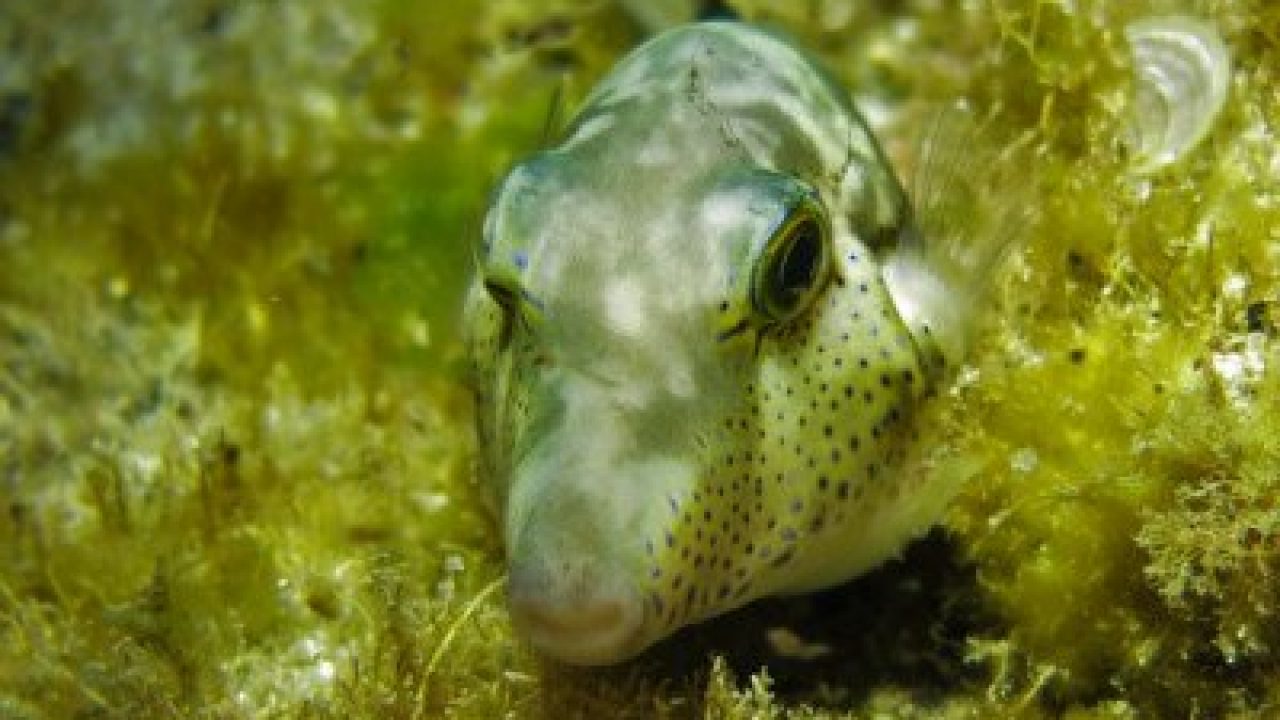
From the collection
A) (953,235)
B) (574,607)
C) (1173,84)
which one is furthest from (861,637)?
(1173,84)

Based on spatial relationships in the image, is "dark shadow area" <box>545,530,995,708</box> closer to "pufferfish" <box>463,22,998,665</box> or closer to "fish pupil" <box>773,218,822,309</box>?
"pufferfish" <box>463,22,998,665</box>

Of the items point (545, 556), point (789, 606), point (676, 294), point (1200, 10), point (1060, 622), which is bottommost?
point (789, 606)

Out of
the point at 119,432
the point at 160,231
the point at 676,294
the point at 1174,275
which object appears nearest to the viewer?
the point at 676,294

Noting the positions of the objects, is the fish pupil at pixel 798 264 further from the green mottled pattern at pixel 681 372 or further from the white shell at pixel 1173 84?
the white shell at pixel 1173 84

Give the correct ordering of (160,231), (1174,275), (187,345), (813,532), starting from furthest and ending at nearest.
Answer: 1. (160,231)
2. (187,345)
3. (1174,275)
4. (813,532)

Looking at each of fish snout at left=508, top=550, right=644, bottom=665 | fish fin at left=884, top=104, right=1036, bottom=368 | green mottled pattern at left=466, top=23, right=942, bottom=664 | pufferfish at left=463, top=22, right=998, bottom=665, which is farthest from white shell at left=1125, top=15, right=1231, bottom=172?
fish snout at left=508, top=550, right=644, bottom=665

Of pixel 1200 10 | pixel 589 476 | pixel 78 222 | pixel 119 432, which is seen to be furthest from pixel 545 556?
pixel 78 222

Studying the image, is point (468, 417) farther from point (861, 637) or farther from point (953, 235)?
point (953, 235)

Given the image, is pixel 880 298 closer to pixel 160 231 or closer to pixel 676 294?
pixel 676 294
